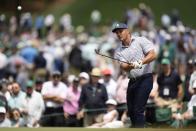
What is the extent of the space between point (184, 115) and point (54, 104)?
3.89m

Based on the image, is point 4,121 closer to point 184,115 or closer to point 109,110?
point 109,110

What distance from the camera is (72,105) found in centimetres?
1689

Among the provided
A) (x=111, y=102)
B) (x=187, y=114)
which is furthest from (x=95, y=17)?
(x=187, y=114)

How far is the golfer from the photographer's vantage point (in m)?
12.3

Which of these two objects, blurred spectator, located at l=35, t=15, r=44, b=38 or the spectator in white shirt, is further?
blurred spectator, located at l=35, t=15, r=44, b=38

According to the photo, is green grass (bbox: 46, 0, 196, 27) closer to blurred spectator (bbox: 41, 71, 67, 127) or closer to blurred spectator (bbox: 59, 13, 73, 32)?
blurred spectator (bbox: 59, 13, 73, 32)

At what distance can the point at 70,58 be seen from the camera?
25.3m

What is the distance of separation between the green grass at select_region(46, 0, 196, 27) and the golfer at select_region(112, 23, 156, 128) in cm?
2085

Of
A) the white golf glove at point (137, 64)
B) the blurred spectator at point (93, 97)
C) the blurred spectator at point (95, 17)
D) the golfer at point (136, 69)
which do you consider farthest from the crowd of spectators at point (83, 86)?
the blurred spectator at point (95, 17)

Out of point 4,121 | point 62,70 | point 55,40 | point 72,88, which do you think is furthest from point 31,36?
point 4,121

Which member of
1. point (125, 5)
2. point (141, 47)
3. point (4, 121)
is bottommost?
point (4, 121)

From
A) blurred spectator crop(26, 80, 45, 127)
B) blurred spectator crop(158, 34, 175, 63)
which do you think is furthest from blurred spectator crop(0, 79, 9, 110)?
blurred spectator crop(158, 34, 175, 63)

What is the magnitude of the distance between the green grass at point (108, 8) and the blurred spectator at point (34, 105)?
17.0 metres

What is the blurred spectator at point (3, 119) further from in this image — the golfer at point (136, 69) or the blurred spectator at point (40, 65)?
the blurred spectator at point (40, 65)
